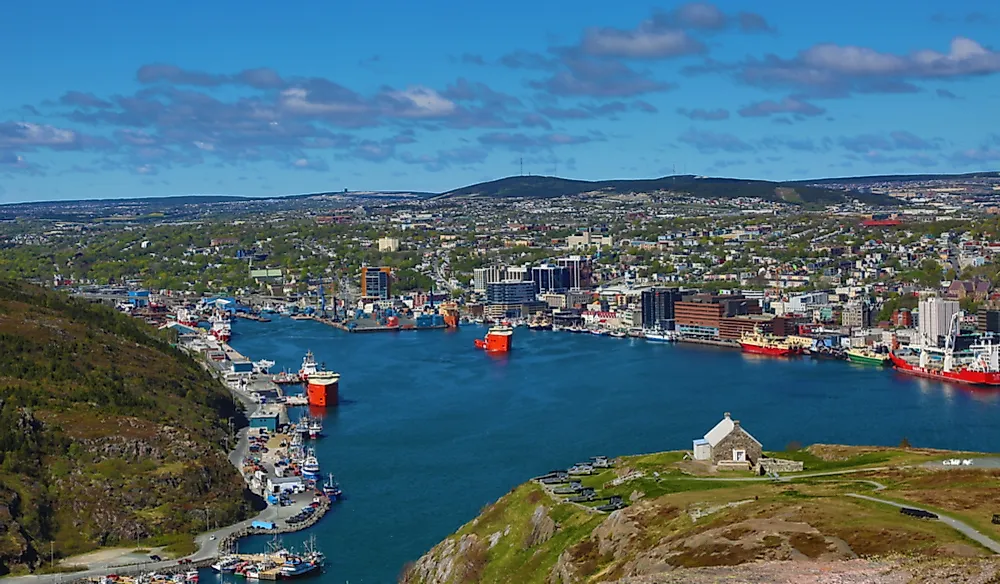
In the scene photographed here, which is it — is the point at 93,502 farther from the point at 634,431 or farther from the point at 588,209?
the point at 588,209

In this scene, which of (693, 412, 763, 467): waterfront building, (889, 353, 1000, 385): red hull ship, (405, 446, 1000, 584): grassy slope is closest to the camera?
(405, 446, 1000, 584): grassy slope

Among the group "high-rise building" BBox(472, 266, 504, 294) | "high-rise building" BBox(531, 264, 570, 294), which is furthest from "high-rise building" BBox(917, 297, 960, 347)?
"high-rise building" BBox(472, 266, 504, 294)

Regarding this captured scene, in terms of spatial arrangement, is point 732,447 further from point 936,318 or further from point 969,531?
point 936,318

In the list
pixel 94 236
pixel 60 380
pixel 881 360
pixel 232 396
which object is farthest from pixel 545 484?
pixel 94 236

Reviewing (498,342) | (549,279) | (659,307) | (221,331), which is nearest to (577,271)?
(549,279)

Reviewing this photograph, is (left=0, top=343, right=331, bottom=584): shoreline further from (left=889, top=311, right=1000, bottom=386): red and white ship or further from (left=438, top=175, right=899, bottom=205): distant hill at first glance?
(left=438, top=175, right=899, bottom=205): distant hill

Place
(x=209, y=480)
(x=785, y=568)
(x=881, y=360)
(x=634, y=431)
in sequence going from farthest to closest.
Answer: (x=881, y=360)
(x=634, y=431)
(x=209, y=480)
(x=785, y=568)
